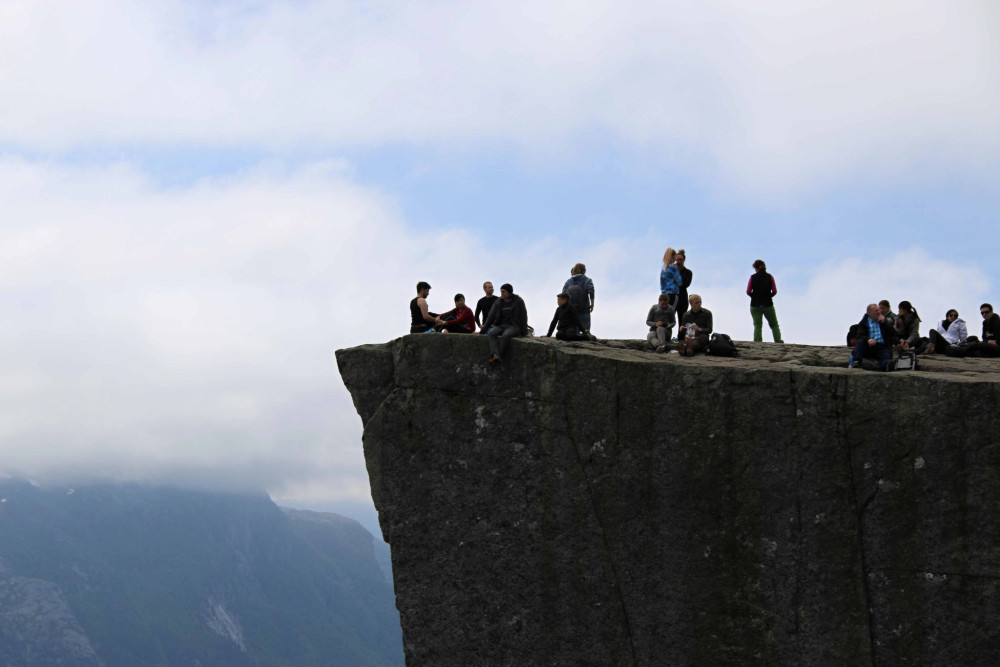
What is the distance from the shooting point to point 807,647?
17250 mm

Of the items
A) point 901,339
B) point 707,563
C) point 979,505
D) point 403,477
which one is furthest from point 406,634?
point 901,339

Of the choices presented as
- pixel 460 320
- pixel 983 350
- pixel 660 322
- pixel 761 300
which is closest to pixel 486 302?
pixel 460 320

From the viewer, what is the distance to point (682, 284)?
75.0ft

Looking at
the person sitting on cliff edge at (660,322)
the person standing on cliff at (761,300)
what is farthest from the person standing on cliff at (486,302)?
the person standing on cliff at (761,300)

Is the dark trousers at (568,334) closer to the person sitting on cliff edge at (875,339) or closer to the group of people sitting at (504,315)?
the group of people sitting at (504,315)

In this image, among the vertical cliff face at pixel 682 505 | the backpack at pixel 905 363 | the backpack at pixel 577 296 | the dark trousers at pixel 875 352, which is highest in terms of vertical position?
the backpack at pixel 577 296

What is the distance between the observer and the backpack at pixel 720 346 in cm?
1997

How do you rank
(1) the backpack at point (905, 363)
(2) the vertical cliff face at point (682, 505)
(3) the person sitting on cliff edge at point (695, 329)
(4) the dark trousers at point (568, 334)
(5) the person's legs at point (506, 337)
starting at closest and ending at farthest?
(2) the vertical cliff face at point (682, 505)
(1) the backpack at point (905, 363)
(5) the person's legs at point (506, 337)
(3) the person sitting on cliff edge at point (695, 329)
(4) the dark trousers at point (568, 334)

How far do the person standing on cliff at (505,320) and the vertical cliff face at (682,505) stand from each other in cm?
34

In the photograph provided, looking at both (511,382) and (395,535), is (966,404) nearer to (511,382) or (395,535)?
(511,382)

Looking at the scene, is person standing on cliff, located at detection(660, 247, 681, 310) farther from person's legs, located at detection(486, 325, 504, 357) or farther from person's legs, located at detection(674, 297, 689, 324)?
person's legs, located at detection(486, 325, 504, 357)

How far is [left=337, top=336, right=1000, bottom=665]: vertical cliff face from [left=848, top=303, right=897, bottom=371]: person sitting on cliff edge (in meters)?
1.03

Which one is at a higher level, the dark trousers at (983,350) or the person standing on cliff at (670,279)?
the person standing on cliff at (670,279)

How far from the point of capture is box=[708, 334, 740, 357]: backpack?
1997 cm
